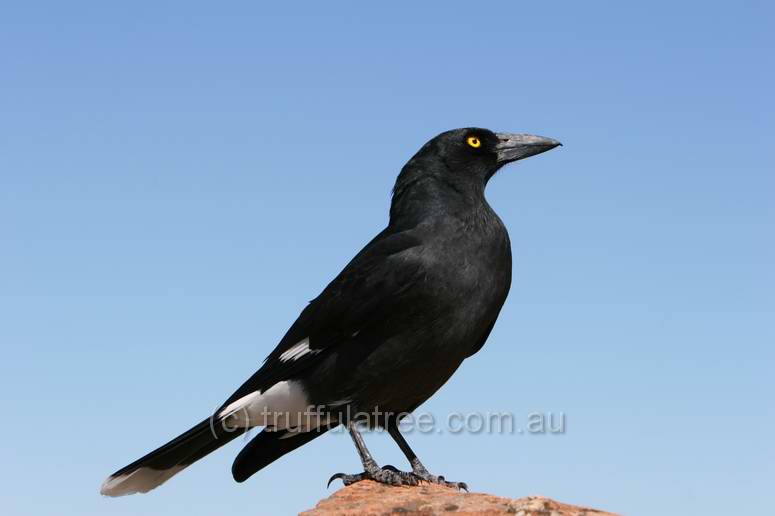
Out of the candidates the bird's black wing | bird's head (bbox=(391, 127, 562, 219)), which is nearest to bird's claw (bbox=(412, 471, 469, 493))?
the bird's black wing

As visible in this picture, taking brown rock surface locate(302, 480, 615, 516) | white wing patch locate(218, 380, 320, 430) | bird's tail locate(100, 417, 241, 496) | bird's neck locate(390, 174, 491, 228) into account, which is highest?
bird's neck locate(390, 174, 491, 228)

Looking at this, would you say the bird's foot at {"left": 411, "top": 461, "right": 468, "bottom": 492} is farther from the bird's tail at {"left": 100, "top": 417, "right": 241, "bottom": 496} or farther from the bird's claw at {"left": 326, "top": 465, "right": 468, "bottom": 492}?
the bird's tail at {"left": 100, "top": 417, "right": 241, "bottom": 496}

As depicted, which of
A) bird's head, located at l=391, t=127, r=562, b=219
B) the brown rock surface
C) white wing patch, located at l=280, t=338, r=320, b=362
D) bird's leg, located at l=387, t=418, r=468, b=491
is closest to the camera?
the brown rock surface

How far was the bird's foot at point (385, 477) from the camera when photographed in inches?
212

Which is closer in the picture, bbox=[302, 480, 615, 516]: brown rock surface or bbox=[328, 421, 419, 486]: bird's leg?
bbox=[302, 480, 615, 516]: brown rock surface

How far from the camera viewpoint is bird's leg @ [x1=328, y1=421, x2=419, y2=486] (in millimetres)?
5379

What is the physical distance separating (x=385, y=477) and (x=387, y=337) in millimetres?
883

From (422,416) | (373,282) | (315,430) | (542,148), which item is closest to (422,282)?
(373,282)

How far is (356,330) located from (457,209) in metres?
1.13

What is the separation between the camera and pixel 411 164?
6383 mm

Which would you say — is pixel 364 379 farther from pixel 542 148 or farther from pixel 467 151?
pixel 542 148

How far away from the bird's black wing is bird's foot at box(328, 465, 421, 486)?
79 centimetres

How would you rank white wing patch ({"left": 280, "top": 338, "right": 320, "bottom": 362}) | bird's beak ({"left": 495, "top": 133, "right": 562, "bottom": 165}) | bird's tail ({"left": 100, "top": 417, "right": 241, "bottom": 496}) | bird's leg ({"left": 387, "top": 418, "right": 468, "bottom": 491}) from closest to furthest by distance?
bird's leg ({"left": 387, "top": 418, "right": 468, "bottom": 491}) < white wing patch ({"left": 280, "top": 338, "right": 320, "bottom": 362}) < bird's tail ({"left": 100, "top": 417, "right": 241, "bottom": 496}) < bird's beak ({"left": 495, "top": 133, "right": 562, "bottom": 165})

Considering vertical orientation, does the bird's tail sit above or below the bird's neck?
below
